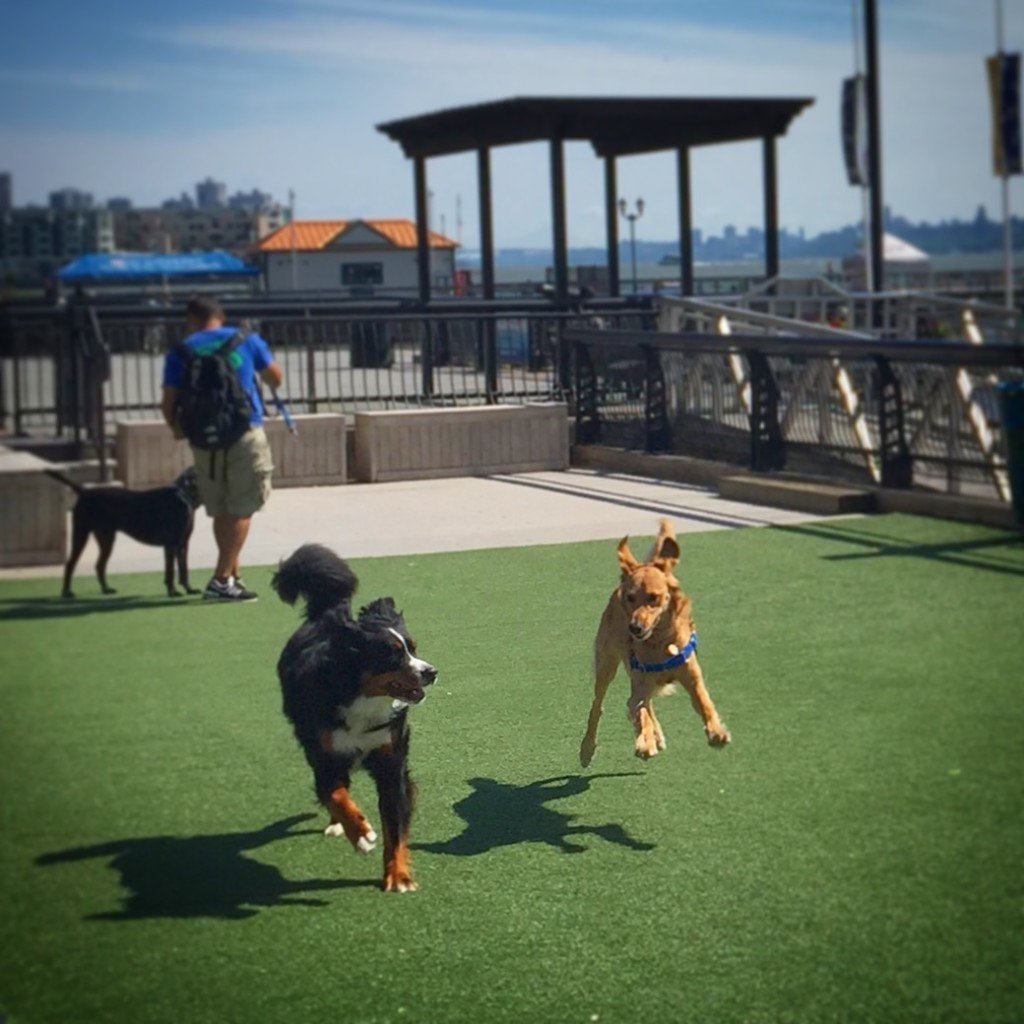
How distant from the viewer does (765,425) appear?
4.41m

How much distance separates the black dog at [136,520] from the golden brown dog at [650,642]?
654mm

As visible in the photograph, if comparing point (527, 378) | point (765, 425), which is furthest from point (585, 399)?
point (765, 425)

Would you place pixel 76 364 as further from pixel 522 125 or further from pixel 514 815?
pixel 514 815

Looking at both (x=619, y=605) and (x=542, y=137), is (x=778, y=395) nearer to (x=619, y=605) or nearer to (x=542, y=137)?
(x=542, y=137)

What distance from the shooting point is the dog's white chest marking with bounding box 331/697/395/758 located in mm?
1993

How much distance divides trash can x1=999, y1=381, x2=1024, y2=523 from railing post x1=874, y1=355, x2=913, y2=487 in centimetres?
29

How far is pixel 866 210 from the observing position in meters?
3.57

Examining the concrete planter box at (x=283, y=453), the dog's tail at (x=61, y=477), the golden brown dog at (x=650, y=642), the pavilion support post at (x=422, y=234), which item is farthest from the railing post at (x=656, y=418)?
the dog's tail at (x=61, y=477)

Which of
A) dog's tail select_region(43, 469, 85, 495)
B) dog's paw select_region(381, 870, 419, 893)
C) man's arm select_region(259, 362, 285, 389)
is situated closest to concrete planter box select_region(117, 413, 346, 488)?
dog's tail select_region(43, 469, 85, 495)

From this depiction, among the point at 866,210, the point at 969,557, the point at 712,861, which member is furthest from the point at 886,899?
the point at 866,210

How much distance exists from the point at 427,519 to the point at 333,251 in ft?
1.78

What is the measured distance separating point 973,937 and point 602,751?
137 centimetres

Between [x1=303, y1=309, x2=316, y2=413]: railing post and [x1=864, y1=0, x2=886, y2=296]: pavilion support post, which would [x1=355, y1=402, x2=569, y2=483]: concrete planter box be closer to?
[x1=303, y1=309, x2=316, y2=413]: railing post

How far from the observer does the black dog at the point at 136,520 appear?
8.28 ft
